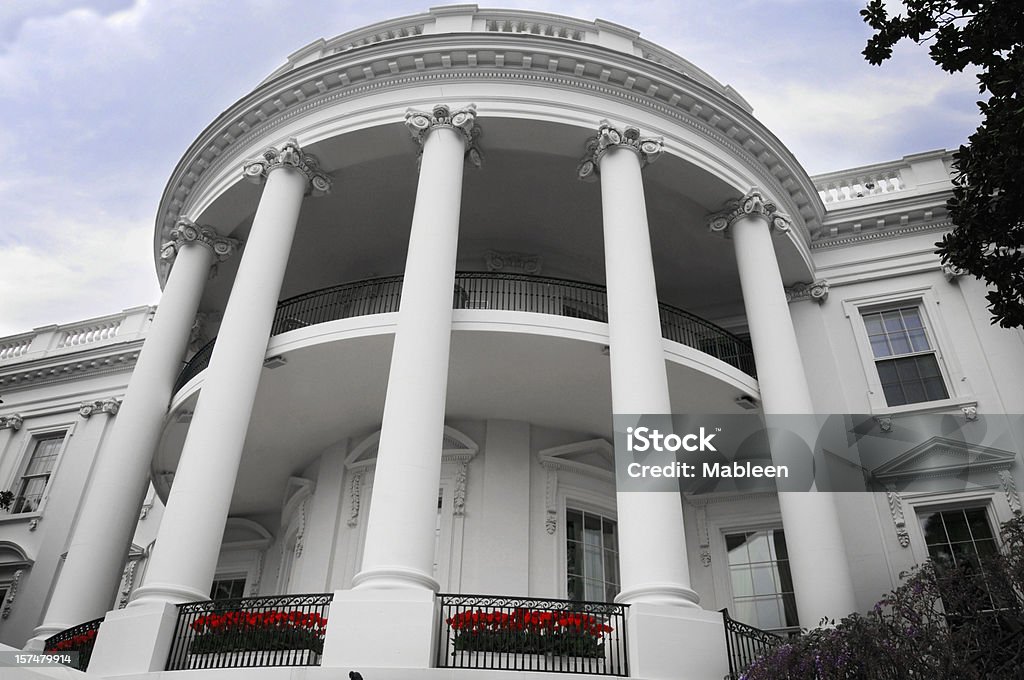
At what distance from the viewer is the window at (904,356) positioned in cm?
1409

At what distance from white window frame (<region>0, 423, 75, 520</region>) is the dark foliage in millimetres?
19182

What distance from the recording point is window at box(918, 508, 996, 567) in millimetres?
12352

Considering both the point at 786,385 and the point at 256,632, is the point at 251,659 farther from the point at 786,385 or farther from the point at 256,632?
the point at 786,385

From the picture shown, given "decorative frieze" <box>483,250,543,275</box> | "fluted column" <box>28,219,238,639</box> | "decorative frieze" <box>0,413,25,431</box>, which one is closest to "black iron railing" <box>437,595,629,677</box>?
"fluted column" <box>28,219,238,639</box>

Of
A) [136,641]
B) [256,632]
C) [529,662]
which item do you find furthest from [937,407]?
[136,641]

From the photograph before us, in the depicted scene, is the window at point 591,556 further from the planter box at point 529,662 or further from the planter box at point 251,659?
the planter box at point 251,659

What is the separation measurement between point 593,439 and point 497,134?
18.3 ft

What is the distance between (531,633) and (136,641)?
4322 millimetres

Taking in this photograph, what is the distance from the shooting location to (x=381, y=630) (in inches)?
308

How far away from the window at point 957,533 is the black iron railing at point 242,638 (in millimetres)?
9747

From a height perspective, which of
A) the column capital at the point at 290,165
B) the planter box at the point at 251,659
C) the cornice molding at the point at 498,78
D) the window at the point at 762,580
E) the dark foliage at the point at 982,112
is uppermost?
the cornice molding at the point at 498,78

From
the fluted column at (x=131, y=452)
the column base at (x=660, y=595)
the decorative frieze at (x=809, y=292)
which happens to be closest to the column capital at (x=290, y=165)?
the fluted column at (x=131, y=452)

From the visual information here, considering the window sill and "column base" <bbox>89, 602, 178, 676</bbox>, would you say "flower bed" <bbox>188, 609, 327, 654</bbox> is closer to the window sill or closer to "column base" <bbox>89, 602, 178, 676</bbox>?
"column base" <bbox>89, 602, 178, 676</bbox>

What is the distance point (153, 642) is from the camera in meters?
8.30
